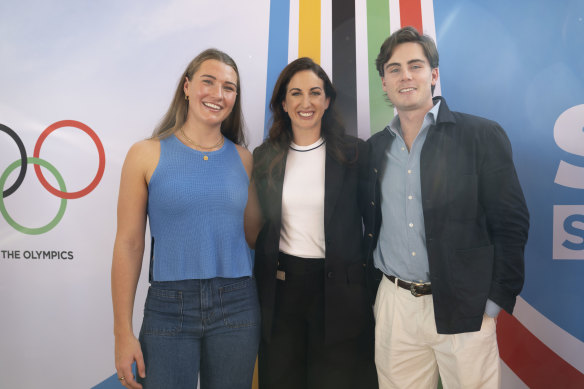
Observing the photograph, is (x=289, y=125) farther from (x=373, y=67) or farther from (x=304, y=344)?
(x=304, y=344)

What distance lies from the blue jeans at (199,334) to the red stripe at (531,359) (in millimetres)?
1651

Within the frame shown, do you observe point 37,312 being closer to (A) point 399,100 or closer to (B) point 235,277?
(B) point 235,277

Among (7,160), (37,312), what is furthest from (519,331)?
(7,160)

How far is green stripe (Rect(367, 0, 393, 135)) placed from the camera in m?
2.36

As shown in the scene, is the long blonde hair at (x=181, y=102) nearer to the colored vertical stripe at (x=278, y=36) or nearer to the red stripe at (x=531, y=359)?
the colored vertical stripe at (x=278, y=36)

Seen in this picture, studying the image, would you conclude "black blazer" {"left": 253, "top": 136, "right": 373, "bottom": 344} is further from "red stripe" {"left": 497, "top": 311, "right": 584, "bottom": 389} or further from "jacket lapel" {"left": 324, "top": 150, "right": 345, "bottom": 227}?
"red stripe" {"left": 497, "top": 311, "right": 584, "bottom": 389}

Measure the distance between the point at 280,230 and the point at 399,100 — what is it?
34.1 inches

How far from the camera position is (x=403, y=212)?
→ 171 centimetres

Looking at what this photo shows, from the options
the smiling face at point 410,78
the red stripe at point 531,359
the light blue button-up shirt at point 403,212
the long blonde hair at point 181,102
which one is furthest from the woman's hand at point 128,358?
the red stripe at point 531,359

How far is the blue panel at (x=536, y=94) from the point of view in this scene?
A: 2.20 m

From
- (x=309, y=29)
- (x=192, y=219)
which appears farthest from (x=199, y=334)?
(x=309, y=29)

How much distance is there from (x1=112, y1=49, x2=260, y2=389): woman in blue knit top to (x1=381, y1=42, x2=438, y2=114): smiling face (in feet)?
2.95

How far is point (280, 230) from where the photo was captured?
183cm

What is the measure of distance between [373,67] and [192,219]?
5.15 feet
